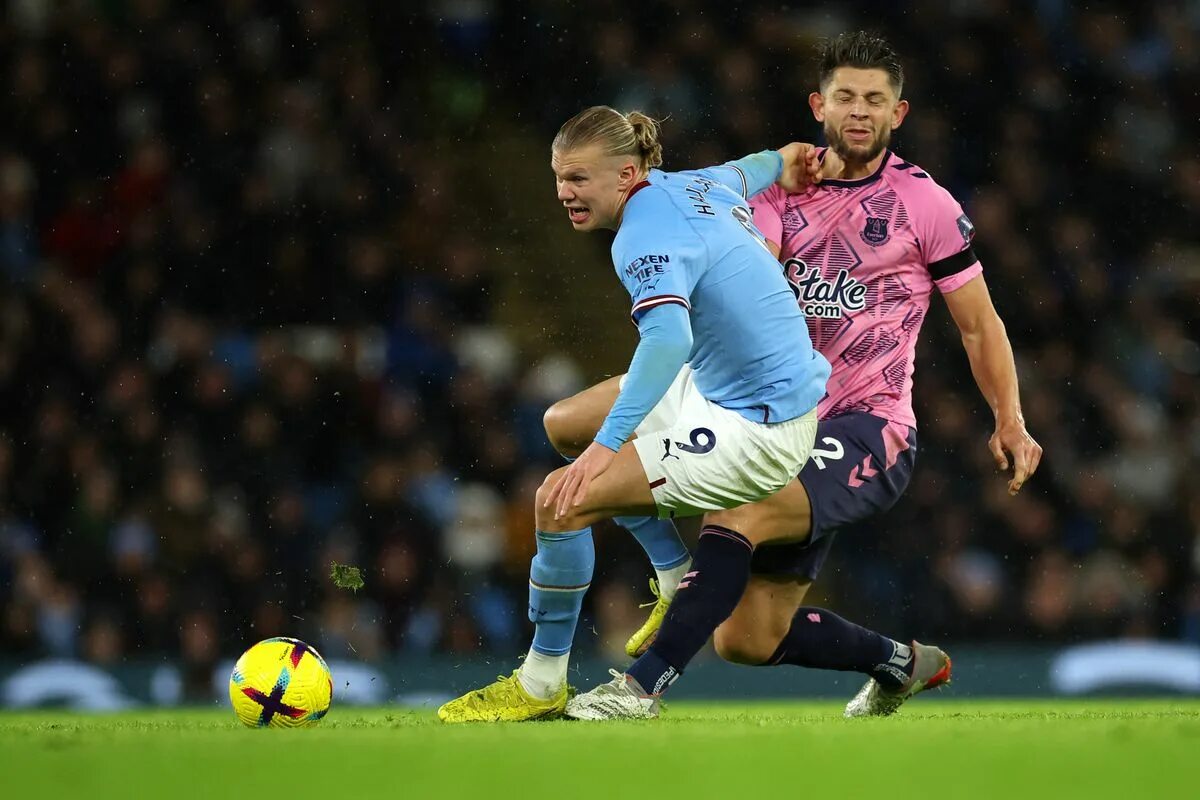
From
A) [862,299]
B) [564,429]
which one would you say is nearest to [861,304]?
[862,299]

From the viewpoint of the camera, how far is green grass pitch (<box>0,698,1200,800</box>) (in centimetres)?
330

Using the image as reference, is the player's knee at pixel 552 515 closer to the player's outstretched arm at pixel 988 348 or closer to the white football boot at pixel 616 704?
the white football boot at pixel 616 704

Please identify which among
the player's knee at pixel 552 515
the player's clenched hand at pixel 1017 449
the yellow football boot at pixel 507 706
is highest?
the player's clenched hand at pixel 1017 449

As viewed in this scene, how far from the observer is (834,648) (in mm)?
5957

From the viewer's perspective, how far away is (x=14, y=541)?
959 cm

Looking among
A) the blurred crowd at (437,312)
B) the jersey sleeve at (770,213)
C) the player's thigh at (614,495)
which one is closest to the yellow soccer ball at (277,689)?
the player's thigh at (614,495)

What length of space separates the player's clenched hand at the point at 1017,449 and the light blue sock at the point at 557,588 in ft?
4.89

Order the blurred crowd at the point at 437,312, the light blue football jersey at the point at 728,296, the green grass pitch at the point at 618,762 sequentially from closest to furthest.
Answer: the green grass pitch at the point at 618,762, the light blue football jersey at the point at 728,296, the blurred crowd at the point at 437,312

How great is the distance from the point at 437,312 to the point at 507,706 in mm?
5869

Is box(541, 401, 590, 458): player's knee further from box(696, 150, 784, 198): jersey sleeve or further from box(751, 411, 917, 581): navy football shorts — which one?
box(696, 150, 784, 198): jersey sleeve

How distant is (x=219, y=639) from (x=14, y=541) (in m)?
1.41

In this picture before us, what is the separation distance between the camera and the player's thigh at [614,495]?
16.1ft

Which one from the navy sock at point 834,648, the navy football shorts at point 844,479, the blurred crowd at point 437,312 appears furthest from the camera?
the blurred crowd at point 437,312

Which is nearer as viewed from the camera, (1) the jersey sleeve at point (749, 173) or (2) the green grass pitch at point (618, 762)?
(2) the green grass pitch at point (618, 762)
